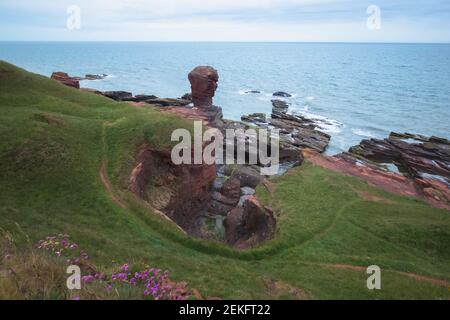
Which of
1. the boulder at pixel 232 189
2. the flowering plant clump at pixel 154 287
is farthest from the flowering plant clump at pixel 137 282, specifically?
the boulder at pixel 232 189

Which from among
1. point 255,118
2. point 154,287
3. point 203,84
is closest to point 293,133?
point 255,118

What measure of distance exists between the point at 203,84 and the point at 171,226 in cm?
3795

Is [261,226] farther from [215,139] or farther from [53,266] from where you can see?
[53,266]

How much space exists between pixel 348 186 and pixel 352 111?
5783 cm

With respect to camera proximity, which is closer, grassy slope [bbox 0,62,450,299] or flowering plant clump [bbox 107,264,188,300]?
flowering plant clump [bbox 107,264,188,300]

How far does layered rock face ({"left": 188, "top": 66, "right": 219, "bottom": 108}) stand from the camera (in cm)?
5394

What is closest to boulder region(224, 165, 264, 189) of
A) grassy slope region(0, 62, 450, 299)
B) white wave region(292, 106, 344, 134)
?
grassy slope region(0, 62, 450, 299)

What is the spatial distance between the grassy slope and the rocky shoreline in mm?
1923

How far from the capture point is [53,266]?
27.9 feet

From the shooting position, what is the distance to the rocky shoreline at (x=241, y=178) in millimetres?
25016

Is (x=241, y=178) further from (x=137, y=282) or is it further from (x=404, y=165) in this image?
(x=404, y=165)

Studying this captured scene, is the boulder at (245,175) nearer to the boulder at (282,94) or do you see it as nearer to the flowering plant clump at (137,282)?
the flowering plant clump at (137,282)

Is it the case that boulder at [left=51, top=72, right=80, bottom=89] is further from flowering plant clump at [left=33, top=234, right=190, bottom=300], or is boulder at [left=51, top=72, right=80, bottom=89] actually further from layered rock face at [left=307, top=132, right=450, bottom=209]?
flowering plant clump at [left=33, top=234, right=190, bottom=300]
